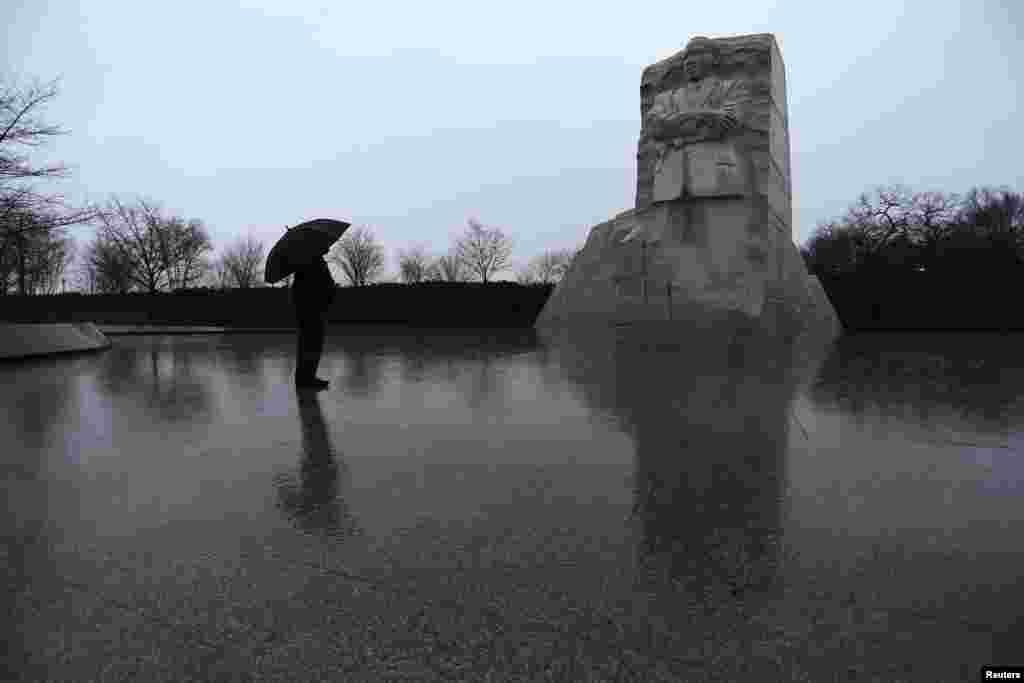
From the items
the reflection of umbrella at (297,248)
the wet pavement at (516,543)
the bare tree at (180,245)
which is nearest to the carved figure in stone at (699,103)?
the wet pavement at (516,543)

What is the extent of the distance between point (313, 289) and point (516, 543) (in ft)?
13.5

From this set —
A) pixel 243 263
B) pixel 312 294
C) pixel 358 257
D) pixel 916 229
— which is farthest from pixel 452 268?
pixel 312 294

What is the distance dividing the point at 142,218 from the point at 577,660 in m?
42.7

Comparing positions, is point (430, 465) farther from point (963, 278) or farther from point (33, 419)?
point (963, 278)

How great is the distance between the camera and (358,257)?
48.8 meters

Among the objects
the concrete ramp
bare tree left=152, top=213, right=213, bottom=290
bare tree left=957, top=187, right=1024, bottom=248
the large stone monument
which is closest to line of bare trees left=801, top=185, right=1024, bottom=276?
bare tree left=957, top=187, right=1024, bottom=248

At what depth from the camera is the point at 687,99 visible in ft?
40.2

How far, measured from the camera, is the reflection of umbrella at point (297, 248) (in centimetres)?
474

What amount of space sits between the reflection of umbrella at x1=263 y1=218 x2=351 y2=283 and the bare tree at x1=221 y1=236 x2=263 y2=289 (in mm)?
48844

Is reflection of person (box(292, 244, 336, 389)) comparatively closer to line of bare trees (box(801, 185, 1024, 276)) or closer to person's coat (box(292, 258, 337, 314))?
person's coat (box(292, 258, 337, 314))

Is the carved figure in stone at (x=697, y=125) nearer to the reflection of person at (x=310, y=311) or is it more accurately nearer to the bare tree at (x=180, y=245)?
the reflection of person at (x=310, y=311)

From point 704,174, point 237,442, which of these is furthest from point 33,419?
point 704,174

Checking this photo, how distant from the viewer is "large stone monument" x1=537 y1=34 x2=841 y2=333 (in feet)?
36.8

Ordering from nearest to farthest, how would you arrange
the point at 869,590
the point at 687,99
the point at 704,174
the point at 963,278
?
1. the point at 869,590
2. the point at 704,174
3. the point at 687,99
4. the point at 963,278
